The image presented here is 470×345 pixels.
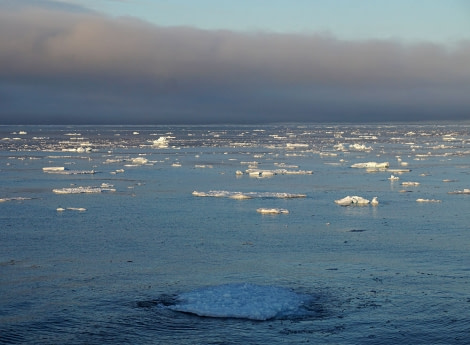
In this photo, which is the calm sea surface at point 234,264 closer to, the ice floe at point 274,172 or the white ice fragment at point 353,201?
the white ice fragment at point 353,201

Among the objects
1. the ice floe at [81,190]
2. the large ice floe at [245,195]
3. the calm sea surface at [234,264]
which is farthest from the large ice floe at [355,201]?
the ice floe at [81,190]

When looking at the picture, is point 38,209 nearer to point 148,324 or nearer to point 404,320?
point 148,324

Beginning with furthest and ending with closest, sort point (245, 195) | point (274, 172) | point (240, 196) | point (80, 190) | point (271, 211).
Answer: point (274, 172)
point (80, 190)
point (245, 195)
point (240, 196)
point (271, 211)

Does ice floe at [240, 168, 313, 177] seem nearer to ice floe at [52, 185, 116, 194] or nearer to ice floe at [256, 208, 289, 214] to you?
ice floe at [52, 185, 116, 194]

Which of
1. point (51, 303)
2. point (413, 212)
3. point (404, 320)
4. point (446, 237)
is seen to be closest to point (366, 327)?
point (404, 320)

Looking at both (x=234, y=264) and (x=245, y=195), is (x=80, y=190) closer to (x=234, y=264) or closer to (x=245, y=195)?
(x=245, y=195)

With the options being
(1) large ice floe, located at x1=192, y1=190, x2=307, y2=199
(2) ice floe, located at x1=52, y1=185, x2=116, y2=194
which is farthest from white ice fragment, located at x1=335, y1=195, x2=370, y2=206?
(2) ice floe, located at x1=52, y1=185, x2=116, y2=194

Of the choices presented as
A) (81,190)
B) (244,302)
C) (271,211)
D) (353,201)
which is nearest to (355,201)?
(353,201)
